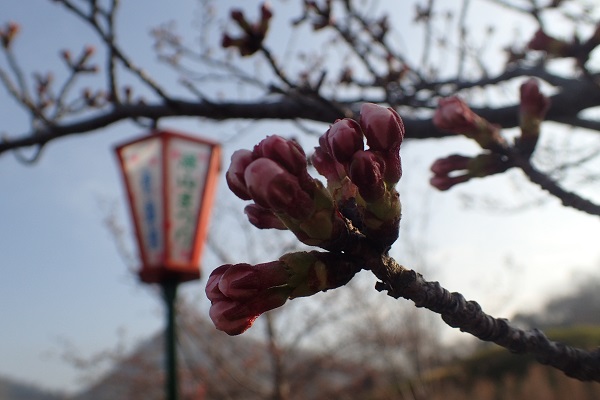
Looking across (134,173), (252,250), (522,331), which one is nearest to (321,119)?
(522,331)

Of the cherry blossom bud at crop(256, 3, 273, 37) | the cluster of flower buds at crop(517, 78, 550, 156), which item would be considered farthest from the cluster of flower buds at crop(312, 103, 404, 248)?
the cherry blossom bud at crop(256, 3, 273, 37)

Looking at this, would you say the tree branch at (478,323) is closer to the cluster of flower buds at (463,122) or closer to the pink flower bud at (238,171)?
the pink flower bud at (238,171)

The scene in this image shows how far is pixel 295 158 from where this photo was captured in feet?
2.03

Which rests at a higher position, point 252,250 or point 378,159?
point 378,159

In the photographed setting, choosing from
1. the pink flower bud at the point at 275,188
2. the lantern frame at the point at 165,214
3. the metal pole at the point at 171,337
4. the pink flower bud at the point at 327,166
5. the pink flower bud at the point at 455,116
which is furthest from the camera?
the metal pole at the point at 171,337

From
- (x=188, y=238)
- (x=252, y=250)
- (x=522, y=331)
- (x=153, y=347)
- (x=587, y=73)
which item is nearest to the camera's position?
(x=522, y=331)

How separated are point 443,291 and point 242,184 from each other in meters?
0.26

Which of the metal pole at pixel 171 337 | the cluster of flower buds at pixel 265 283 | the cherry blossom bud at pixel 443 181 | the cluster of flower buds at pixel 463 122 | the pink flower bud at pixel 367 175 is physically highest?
A: the pink flower bud at pixel 367 175

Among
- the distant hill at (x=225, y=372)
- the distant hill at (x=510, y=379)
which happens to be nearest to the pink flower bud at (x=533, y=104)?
the distant hill at (x=225, y=372)

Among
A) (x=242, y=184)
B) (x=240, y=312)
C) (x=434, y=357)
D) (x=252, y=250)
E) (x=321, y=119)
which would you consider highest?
(x=242, y=184)

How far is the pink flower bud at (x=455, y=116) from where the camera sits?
1.16 metres

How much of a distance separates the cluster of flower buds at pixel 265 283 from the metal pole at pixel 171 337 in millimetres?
3081

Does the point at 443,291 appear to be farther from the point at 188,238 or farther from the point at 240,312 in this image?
the point at 188,238

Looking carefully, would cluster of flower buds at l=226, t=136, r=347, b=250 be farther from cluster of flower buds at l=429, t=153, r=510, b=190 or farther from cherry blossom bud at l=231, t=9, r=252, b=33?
cherry blossom bud at l=231, t=9, r=252, b=33
